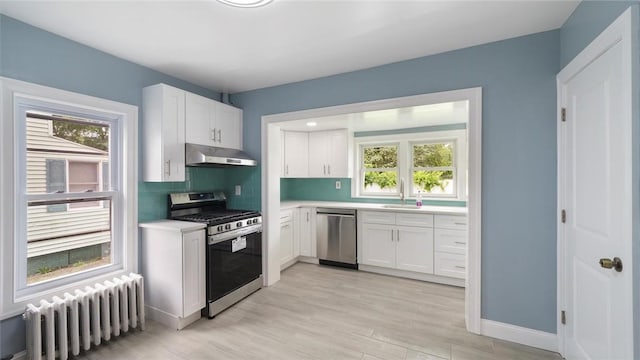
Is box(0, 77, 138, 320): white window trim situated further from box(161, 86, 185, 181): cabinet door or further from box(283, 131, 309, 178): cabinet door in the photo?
box(283, 131, 309, 178): cabinet door

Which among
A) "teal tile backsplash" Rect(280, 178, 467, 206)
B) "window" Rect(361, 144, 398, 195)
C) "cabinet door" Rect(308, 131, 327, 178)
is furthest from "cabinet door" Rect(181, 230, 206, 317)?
"window" Rect(361, 144, 398, 195)

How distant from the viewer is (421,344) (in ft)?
7.00

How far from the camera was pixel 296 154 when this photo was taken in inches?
176

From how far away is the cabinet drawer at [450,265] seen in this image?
128 inches

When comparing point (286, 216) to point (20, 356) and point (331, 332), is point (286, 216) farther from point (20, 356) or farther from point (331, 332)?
point (20, 356)

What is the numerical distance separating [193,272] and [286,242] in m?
1.62

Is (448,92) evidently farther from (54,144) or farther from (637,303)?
(54,144)

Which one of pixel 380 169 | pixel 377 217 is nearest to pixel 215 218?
pixel 377 217

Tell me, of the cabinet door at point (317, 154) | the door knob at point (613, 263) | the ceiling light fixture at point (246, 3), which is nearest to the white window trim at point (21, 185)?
the ceiling light fixture at point (246, 3)

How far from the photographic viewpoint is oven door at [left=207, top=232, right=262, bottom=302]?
2.59 meters

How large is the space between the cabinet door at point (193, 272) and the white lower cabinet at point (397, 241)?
220 centimetres

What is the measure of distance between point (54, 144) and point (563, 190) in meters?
4.08

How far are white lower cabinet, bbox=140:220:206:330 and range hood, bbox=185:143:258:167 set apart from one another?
0.68m

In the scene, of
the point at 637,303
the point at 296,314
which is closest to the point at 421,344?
the point at 296,314
